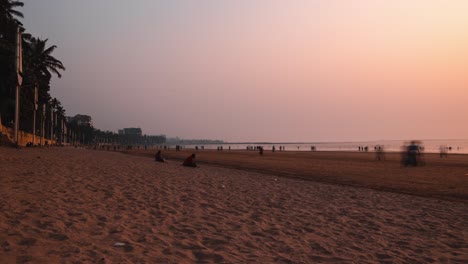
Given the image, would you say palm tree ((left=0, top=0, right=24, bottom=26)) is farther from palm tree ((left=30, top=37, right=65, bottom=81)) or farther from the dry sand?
the dry sand

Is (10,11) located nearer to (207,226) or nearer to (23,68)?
(23,68)

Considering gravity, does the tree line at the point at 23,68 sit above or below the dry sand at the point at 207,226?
above

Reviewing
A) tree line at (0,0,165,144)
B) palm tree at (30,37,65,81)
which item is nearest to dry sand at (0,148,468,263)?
tree line at (0,0,165,144)

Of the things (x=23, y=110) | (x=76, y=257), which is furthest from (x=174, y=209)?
(x=23, y=110)

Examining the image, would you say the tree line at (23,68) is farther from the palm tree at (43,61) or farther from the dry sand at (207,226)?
the dry sand at (207,226)

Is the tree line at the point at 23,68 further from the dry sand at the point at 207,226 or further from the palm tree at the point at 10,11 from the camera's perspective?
the dry sand at the point at 207,226

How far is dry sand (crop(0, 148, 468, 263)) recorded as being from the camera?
544 cm

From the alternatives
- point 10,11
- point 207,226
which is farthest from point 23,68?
point 207,226

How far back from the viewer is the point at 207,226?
720 centimetres

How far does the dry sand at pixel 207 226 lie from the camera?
5.44 m

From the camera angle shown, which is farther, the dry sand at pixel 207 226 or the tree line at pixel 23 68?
the tree line at pixel 23 68

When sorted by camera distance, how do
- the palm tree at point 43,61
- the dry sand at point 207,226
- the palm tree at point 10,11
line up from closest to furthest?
the dry sand at point 207,226 < the palm tree at point 10,11 < the palm tree at point 43,61

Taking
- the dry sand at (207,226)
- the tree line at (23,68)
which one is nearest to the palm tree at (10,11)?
the tree line at (23,68)

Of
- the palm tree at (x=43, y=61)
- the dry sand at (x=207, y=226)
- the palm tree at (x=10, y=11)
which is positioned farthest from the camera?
the palm tree at (x=43, y=61)
